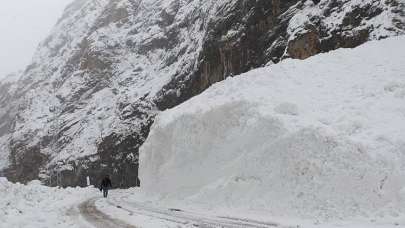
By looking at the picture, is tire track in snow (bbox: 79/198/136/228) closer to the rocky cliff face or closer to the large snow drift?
the large snow drift

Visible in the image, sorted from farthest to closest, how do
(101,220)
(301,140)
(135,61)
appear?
(135,61)
(301,140)
(101,220)

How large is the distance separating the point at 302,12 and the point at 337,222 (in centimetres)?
3199

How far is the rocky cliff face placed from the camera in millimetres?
40719

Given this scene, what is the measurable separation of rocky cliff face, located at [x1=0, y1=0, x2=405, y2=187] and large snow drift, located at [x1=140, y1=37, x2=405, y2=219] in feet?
38.1

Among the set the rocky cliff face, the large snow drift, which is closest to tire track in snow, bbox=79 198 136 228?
the large snow drift

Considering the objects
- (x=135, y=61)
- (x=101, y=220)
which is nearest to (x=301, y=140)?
(x=101, y=220)

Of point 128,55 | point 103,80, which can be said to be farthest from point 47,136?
point 128,55

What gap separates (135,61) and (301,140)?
275ft

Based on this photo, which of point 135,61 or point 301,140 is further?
point 135,61

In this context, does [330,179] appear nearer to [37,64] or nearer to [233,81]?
[233,81]

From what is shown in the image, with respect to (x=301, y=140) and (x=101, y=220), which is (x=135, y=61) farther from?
(x=101, y=220)

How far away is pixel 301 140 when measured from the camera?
18.4 m

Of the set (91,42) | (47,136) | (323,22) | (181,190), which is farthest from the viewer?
(91,42)

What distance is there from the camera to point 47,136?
102 meters
